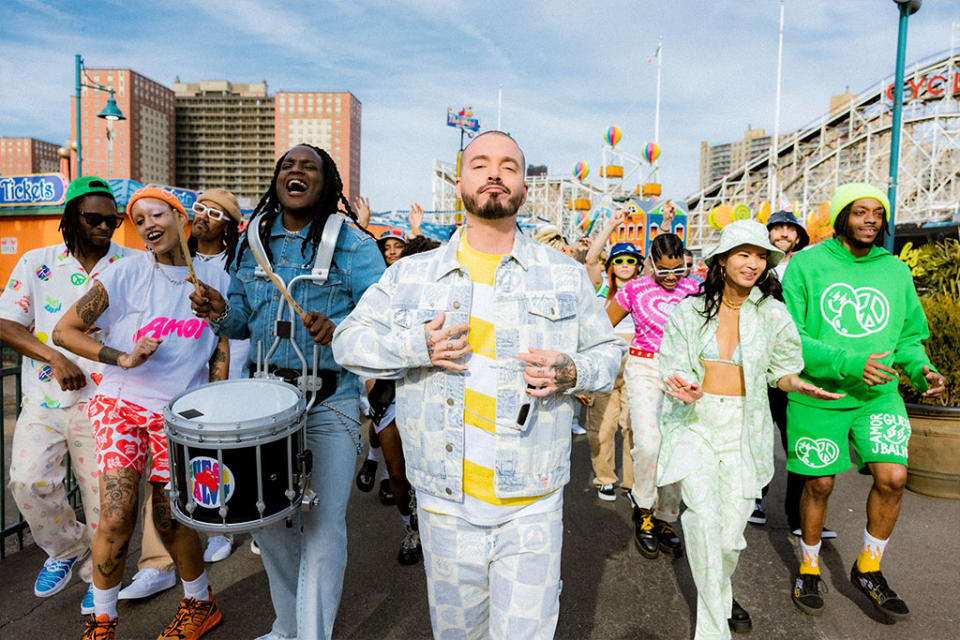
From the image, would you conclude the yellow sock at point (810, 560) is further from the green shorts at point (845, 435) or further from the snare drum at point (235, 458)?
the snare drum at point (235, 458)

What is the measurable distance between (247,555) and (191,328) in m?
1.69

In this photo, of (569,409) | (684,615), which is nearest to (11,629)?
(569,409)

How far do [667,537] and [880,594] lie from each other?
1.21 m

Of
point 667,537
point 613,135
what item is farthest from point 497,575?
point 613,135

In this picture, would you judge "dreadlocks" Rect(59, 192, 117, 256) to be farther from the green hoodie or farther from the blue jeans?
the green hoodie

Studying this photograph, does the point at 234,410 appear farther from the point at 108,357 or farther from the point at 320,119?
the point at 320,119

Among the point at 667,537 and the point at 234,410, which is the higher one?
the point at 234,410

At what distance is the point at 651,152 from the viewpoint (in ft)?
95.7

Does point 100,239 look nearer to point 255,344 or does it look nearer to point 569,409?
point 255,344

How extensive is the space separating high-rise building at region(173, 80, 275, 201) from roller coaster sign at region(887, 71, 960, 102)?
121 m

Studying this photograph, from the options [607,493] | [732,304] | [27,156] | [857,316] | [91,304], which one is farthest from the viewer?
[27,156]

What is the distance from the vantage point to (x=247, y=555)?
12.9 feet

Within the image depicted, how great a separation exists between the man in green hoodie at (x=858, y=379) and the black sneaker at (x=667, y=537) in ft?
2.52

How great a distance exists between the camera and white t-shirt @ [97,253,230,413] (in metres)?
2.89
